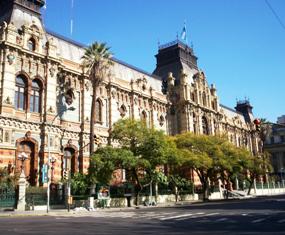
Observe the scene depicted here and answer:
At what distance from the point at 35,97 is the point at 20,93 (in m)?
1.67

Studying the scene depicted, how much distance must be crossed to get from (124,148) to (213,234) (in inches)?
979

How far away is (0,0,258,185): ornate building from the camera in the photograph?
115 ft

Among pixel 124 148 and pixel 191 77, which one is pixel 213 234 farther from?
pixel 191 77

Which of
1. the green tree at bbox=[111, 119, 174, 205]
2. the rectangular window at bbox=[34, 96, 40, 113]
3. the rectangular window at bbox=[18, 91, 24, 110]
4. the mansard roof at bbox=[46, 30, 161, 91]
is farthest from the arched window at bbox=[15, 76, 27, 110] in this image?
the green tree at bbox=[111, 119, 174, 205]

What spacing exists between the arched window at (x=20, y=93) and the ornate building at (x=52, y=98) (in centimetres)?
7

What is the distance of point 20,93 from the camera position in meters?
36.5

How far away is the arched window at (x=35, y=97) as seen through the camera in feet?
122

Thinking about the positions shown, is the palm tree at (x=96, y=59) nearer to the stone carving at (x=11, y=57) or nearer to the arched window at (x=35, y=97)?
the arched window at (x=35, y=97)

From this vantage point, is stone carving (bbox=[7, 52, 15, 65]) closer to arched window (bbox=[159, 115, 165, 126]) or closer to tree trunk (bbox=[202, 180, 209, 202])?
arched window (bbox=[159, 115, 165, 126])

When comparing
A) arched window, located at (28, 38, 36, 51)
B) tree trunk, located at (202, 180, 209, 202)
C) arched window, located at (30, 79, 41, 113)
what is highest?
arched window, located at (28, 38, 36, 51)

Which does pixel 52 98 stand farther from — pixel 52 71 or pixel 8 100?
pixel 8 100

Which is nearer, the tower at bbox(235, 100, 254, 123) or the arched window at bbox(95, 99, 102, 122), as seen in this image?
the arched window at bbox(95, 99, 102, 122)

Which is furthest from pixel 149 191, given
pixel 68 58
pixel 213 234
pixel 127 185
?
pixel 213 234

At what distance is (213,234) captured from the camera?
523 inches
